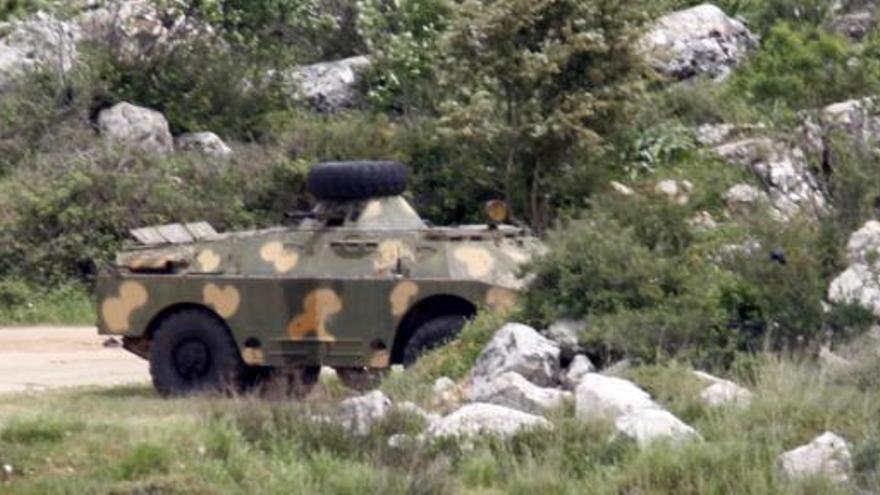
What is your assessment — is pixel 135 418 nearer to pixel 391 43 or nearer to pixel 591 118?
pixel 591 118

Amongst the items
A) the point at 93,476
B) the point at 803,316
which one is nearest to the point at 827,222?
the point at 803,316

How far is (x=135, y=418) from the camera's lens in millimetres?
17578

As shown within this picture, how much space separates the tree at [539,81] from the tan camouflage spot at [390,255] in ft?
29.8

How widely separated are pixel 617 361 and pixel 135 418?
3688 mm

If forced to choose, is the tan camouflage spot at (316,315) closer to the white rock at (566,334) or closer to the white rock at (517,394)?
the white rock at (566,334)

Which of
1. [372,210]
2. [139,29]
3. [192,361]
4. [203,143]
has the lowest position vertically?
[192,361]

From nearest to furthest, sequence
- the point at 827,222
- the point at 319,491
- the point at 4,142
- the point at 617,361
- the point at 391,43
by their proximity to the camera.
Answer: the point at 319,491 < the point at 617,361 < the point at 827,222 < the point at 4,142 < the point at 391,43

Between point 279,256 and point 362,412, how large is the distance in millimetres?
5748

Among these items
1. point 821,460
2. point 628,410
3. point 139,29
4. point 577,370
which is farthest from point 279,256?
point 139,29

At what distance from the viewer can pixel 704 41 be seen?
1483 inches

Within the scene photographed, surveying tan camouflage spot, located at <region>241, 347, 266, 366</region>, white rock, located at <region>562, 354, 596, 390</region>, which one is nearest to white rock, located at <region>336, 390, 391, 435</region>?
white rock, located at <region>562, 354, 596, 390</region>

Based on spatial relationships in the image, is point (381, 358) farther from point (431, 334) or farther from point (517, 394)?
point (517, 394)

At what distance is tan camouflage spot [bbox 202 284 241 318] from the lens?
68.3 ft

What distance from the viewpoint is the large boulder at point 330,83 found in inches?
1405
